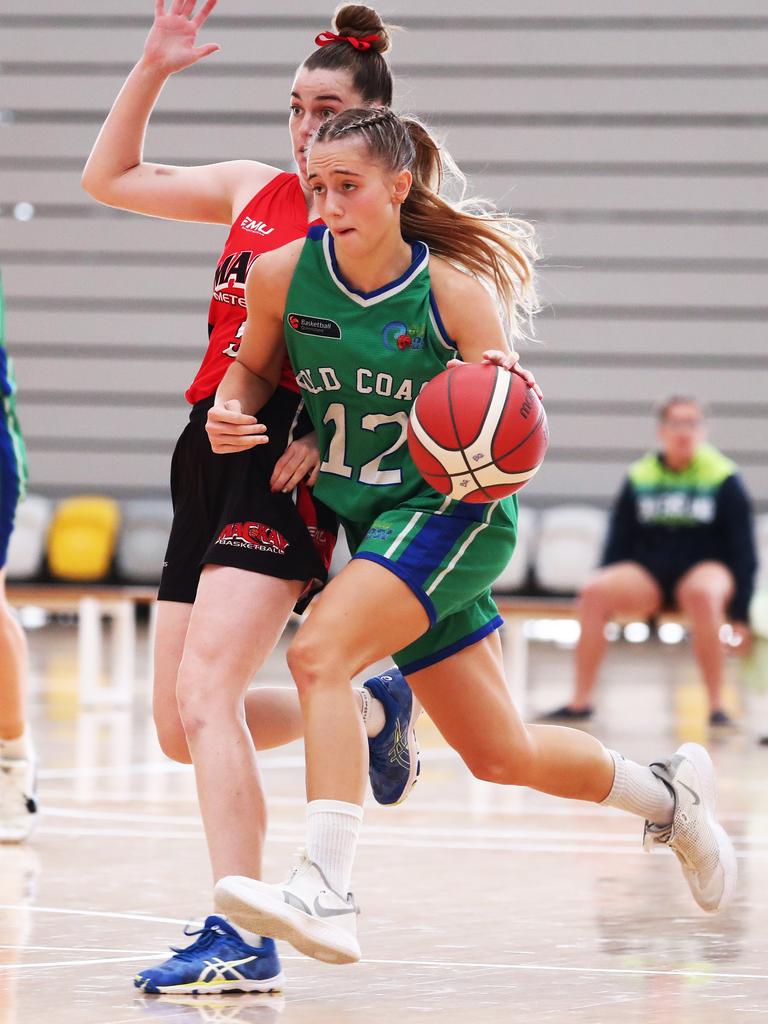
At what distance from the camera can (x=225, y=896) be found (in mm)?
2625

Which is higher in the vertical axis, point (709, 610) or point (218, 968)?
point (218, 968)

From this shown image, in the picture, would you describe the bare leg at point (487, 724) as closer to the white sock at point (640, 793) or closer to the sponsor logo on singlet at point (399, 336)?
the white sock at point (640, 793)

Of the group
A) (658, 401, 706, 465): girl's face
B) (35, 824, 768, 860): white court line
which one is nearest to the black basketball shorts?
(35, 824, 768, 860): white court line

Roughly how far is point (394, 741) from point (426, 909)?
38 centimetres

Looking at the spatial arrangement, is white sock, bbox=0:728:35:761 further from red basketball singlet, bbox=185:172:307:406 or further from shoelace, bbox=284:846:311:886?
shoelace, bbox=284:846:311:886

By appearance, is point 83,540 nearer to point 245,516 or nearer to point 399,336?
point 245,516

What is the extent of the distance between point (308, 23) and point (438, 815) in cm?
975

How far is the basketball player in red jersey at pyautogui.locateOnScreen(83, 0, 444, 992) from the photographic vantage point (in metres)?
2.92

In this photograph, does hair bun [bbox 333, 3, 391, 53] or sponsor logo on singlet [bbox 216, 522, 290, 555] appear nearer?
sponsor logo on singlet [bbox 216, 522, 290, 555]

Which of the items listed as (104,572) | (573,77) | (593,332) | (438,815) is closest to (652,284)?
(593,332)

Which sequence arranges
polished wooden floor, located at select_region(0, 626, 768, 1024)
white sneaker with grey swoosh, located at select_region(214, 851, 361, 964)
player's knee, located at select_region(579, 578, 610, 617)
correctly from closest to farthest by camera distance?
1. white sneaker with grey swoosh, located at select_region(214, 851, 361, 964)
2. polished wooden floor, located at select_region(0, 626, 768, 1024)
3. player's knee, located at select_region(579, 578, 610, 617)

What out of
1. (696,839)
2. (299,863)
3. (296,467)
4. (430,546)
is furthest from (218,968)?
(696,839)

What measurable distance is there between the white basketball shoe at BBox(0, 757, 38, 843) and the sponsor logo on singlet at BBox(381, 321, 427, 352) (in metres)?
2.03

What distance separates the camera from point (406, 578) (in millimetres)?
2902
